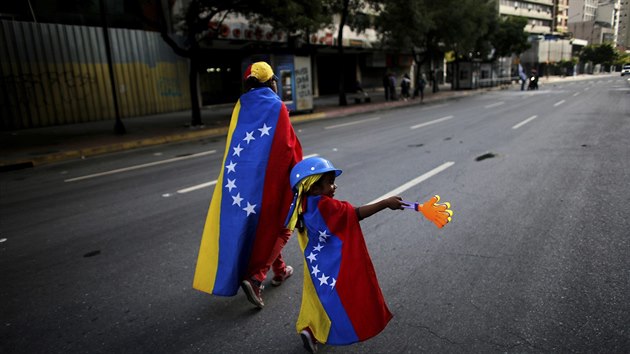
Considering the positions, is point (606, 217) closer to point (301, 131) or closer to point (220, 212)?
point (220, 212)

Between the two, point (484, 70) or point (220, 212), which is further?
point (484, 70)

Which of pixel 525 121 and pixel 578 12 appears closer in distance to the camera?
pixel 525 121

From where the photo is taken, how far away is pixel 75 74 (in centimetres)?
1848

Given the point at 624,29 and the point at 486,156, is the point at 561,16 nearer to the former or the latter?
the point at 486,156

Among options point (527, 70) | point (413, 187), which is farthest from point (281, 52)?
point (527, 70)

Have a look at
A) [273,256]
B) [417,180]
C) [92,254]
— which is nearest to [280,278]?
[273,256]

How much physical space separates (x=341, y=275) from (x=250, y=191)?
96cm

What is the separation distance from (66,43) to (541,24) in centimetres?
10277

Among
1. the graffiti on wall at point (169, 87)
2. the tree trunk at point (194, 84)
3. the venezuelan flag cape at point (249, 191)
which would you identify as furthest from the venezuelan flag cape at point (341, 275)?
the graffiti on wall at point (169, 87)

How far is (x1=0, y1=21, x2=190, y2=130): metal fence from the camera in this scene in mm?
16781

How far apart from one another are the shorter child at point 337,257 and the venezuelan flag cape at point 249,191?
1.87ft

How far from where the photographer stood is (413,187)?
653cm

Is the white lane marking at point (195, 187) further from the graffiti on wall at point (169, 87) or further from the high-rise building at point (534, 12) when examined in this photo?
the high-rise building at point (534, 12)

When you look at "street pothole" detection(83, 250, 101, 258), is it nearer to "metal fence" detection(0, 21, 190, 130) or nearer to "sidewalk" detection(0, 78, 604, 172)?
"sidewalk" detection(0, 78, 604, 172)
